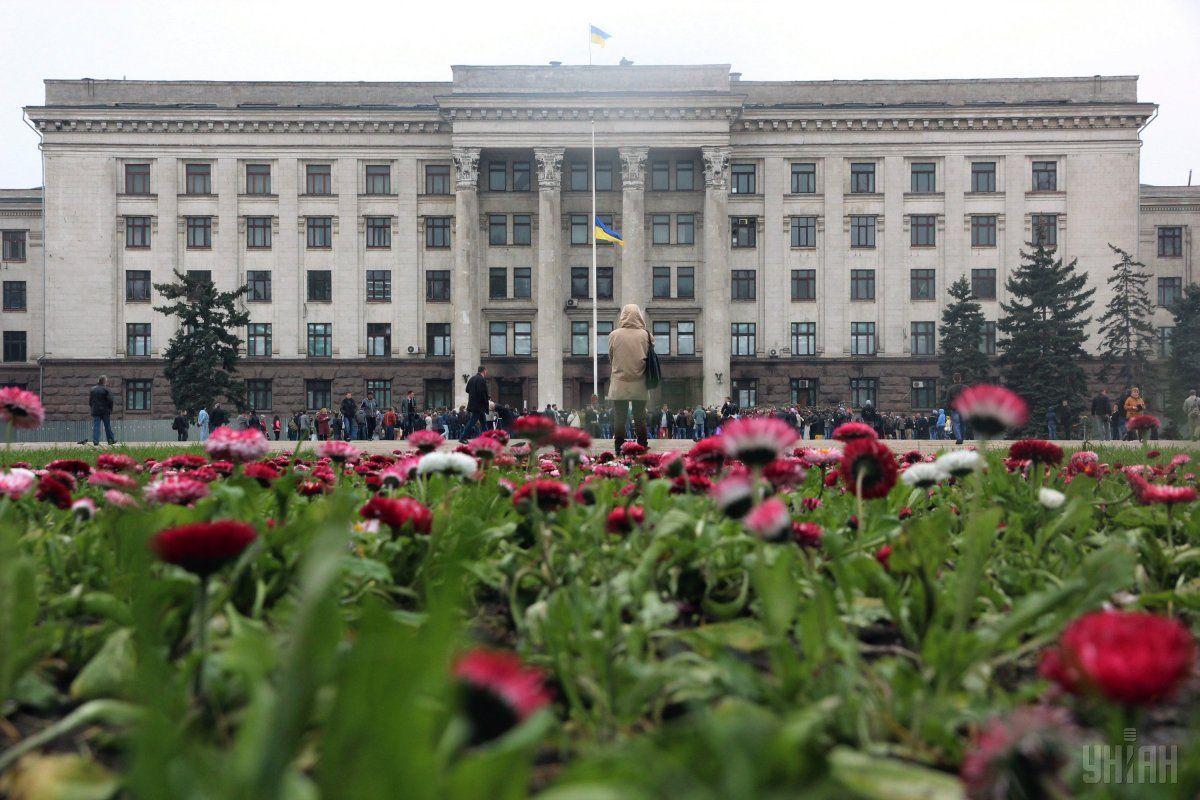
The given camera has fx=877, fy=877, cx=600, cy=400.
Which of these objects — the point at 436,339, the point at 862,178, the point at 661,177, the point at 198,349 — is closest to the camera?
the point at 198,349

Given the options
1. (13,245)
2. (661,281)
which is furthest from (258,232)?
(661,281)

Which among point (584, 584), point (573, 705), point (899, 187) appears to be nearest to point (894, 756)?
point (573, 705)

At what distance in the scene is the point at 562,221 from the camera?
4122cm

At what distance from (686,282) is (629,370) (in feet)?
106

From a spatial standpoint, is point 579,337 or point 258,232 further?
point 579,337

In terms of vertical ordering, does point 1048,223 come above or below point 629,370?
above

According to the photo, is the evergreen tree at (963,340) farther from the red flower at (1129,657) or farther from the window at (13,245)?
the window at (13,245)

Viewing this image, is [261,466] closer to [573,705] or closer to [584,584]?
[584,584]

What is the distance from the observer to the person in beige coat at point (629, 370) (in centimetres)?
949

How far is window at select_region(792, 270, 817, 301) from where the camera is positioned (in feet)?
134

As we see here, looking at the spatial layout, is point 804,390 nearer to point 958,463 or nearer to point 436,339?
point 436,339

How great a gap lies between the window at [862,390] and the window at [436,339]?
18.8m

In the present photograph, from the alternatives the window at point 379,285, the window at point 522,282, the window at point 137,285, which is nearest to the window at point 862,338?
the window at point 522,282

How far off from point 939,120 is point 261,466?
143ft
